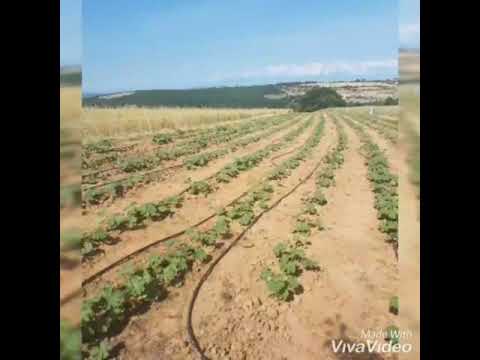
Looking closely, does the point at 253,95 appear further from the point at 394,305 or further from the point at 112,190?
the point at 394,305

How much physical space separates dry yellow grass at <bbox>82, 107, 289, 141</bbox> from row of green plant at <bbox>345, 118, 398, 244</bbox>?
69 cm

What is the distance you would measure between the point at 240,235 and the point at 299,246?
39 cm

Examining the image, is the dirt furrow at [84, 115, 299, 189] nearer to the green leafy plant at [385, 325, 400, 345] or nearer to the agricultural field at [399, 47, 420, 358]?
the agricultural field at [399, 47, 420, 358]

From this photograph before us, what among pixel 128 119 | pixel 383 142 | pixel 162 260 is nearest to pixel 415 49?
pixel 383 142

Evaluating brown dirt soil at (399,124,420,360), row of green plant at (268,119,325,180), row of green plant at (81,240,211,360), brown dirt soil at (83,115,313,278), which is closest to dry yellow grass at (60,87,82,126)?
brown dirt soil at (83,115,313,278)

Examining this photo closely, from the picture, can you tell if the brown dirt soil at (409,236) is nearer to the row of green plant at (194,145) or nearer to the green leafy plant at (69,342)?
the row of green plant at (194,145)

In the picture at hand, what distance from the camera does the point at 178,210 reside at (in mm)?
2543

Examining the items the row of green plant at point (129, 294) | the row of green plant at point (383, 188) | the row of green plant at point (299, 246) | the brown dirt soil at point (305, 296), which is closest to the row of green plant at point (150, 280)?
the row of green plant at point (129, 294)

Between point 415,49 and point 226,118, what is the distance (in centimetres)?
120

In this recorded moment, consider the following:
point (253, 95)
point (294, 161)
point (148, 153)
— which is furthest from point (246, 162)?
point (148, 153)

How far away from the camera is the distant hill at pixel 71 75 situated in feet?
6.84

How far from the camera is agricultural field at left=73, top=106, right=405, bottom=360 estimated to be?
2.04 m

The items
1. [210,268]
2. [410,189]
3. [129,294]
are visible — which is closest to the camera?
[129,294]
